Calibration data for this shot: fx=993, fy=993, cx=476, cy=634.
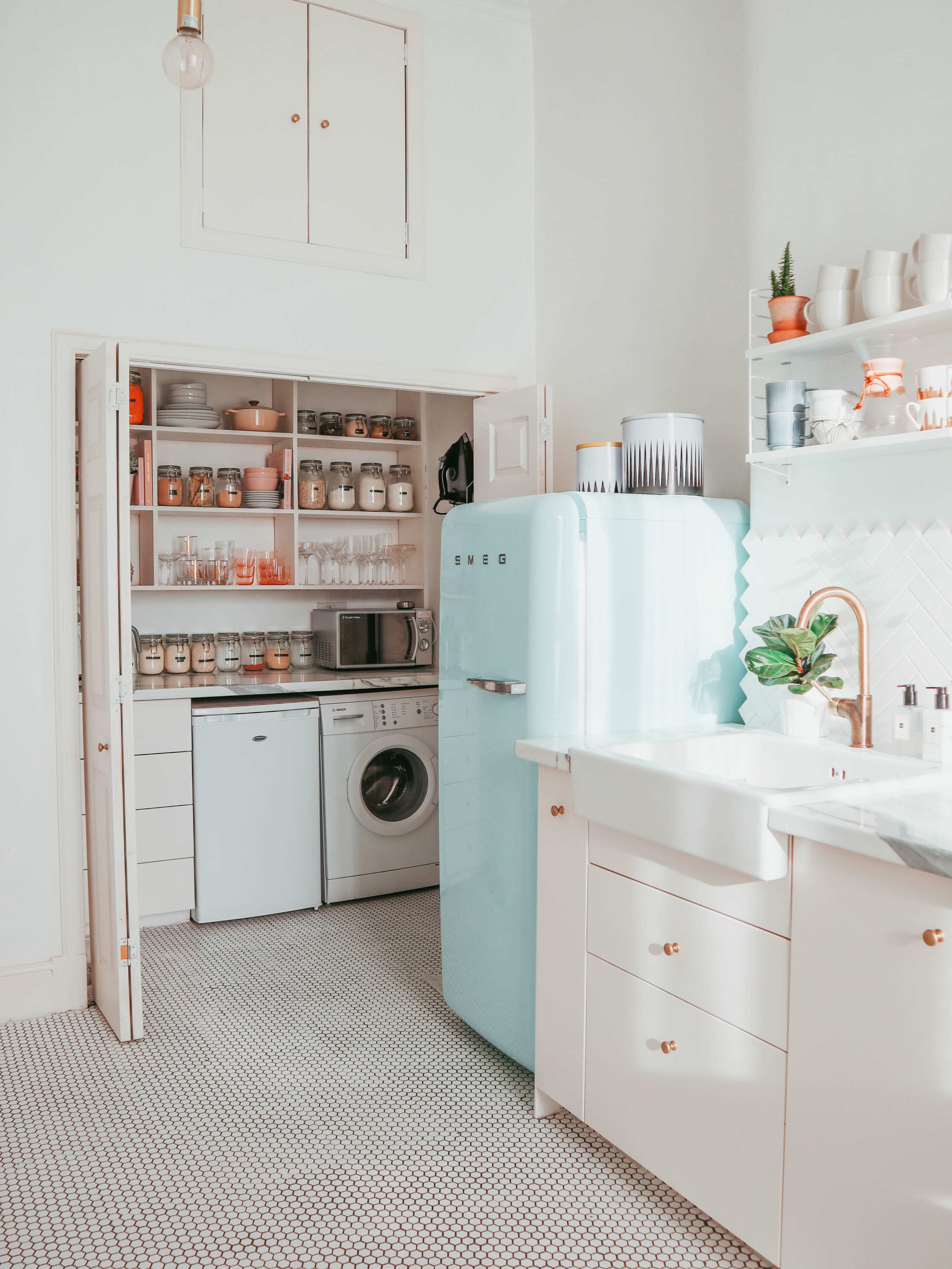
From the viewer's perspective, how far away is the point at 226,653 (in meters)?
4.30

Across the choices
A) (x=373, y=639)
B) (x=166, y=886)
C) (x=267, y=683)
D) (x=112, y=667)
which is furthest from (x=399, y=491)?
(x=112, y=667)

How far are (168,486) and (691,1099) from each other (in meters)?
3.25

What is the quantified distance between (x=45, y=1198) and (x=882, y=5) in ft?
9.99

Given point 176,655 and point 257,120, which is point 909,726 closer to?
point 257,120

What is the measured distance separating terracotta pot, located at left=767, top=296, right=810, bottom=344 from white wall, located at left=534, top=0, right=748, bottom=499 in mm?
474

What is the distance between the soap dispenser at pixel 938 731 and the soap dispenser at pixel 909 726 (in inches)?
0.5

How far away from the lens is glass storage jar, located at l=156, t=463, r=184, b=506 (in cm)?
419

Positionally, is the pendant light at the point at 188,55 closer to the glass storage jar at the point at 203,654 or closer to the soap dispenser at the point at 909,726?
the soap dispenser at the point at 909,726

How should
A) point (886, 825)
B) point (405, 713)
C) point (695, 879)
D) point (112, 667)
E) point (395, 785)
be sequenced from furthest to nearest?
1. point (395, 785)
2. point (405, 713)
3. point (112, 667)
4. point (695, 879)
5. point (886, 825)

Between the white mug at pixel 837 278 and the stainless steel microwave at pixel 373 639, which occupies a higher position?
the white mug at pixel 837 278

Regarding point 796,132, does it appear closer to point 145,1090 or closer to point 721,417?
point 721,417

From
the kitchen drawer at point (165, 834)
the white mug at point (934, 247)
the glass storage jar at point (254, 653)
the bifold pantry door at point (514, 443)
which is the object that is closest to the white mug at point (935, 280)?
the white mug at point (934, 247)

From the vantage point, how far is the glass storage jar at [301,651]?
4555 millimetres

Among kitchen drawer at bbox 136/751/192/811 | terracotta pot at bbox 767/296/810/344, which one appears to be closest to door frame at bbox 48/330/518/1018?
kitchen drawer at bbox 136/751/192/811
